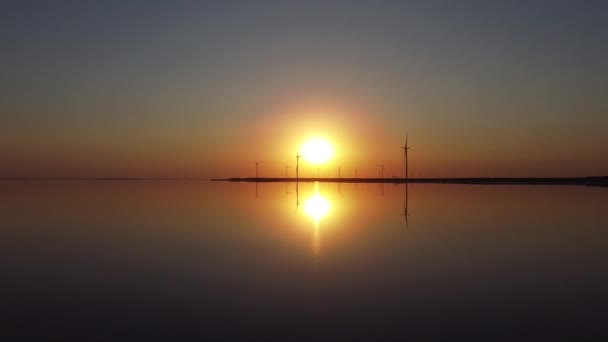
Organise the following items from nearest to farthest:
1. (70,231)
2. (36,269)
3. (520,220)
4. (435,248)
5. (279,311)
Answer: (279,311) < (36,269) < (435,248) < (70,231) < (520,220)

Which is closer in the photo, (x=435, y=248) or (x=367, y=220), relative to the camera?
(x=435, y=248)

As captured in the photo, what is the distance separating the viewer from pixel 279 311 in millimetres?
10125

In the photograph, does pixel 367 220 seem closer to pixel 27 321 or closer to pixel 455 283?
pixel 455 283

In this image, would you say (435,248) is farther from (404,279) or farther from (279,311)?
(279,311)

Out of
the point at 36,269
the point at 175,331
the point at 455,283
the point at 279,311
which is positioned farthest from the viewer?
the point at 36,269

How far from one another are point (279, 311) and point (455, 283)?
5.54 meters

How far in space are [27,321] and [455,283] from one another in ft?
35.3

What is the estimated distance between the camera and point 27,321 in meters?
9.41

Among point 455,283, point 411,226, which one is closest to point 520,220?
point 411,226

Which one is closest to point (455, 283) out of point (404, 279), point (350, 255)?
point (404, 279)

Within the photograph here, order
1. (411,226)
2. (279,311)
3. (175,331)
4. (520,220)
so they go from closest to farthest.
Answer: (175,331), (279,311), (411,226), (520,220)

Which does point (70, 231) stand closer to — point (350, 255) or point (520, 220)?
point (350, 255)

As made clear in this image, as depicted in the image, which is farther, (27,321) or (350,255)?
(350,255)

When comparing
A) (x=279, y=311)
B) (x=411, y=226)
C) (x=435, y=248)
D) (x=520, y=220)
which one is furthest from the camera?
(x=520, y=220)
